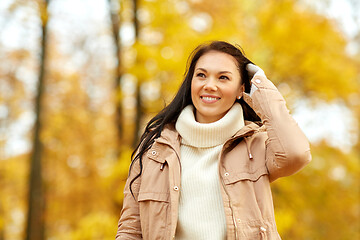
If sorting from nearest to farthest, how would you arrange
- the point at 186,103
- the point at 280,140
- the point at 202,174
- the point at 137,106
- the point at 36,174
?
the point at 280,140, the point at 202,174, the point at 186,103, the point at 137,106, the point at 36,174

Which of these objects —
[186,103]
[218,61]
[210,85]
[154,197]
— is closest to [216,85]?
[210,85]

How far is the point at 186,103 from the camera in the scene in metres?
2.42

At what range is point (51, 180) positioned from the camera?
14641mm

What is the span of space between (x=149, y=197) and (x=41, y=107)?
7.24 m

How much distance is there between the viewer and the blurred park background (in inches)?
222

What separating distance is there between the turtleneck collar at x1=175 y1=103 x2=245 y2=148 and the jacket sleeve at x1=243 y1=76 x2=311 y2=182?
0.16 metres

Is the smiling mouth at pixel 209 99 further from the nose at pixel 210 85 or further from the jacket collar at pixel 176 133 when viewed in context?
the jacket collar at pixel 176 133

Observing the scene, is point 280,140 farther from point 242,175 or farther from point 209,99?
point 209,99

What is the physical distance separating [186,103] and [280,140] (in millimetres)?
700

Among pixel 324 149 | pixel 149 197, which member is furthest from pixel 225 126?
pixel 324 149

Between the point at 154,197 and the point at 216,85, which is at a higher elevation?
the point at 216,85

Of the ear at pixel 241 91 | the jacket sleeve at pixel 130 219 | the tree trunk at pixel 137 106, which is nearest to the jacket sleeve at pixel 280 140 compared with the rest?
the ear at pixel 241 91

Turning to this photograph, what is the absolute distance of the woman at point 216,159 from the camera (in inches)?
75.0

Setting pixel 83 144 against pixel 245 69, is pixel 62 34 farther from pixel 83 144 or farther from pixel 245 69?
pixel 245 69
